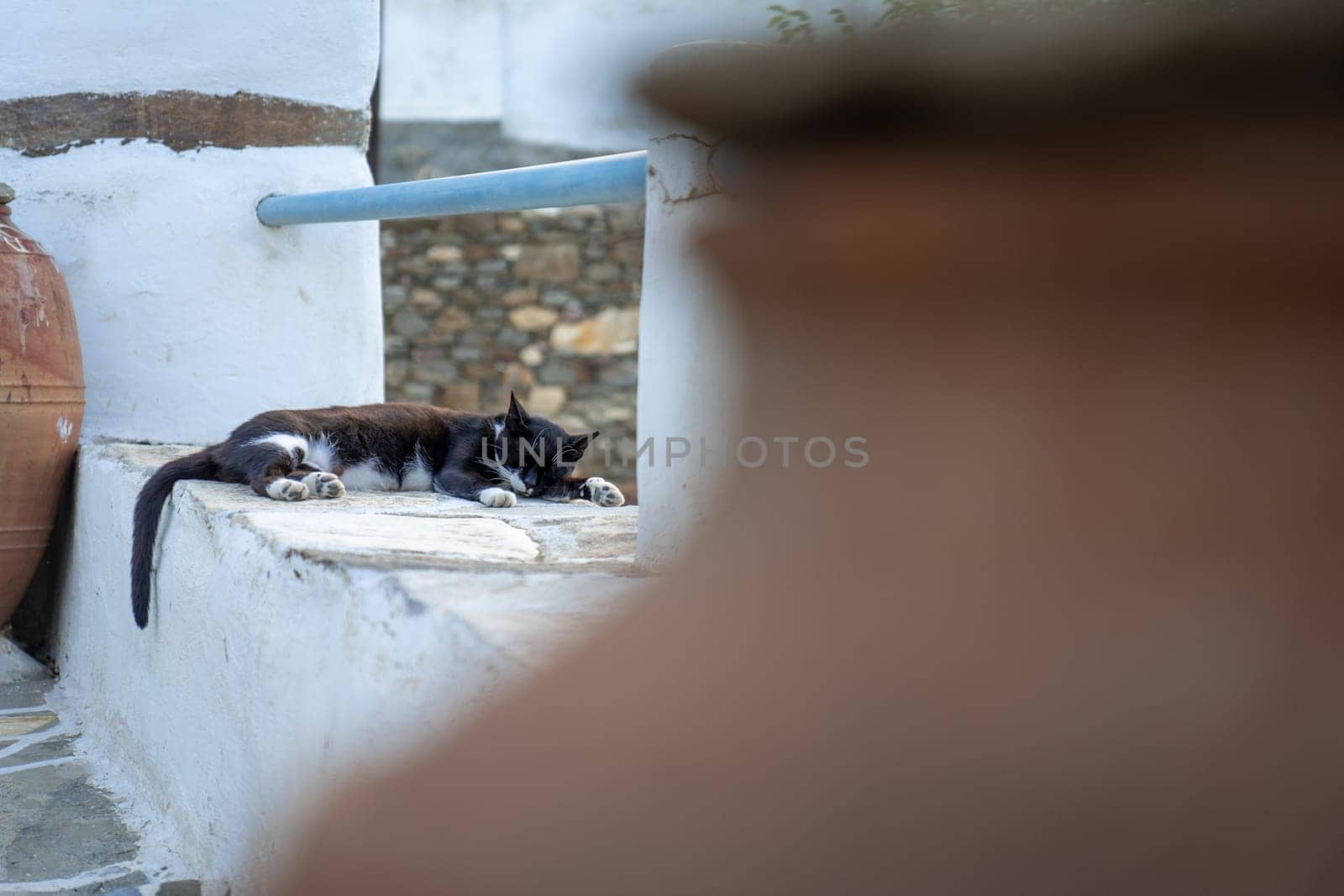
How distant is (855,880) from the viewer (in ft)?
2.87

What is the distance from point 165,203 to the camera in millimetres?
3455

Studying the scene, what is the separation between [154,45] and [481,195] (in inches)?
69.1

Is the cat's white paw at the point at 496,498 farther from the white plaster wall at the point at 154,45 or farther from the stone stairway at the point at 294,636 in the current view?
the white plaster wall at the point at 154,45

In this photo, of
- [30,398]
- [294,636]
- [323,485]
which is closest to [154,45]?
[30,398]

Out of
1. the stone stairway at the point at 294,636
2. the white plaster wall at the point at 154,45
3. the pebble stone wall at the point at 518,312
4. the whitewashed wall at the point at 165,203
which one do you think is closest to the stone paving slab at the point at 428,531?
the stone stairway at the point at 294,636

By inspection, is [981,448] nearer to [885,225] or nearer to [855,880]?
[885,225]

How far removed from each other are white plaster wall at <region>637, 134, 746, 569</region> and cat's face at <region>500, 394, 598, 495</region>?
1915mm

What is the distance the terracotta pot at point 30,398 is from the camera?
9.93ft

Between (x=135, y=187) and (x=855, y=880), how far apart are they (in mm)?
3344

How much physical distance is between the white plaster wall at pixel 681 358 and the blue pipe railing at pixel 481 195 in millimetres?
392

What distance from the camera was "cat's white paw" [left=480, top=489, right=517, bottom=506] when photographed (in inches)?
115

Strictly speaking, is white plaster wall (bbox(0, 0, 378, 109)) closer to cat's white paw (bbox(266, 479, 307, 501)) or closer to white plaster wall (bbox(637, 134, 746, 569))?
cat's white paw (bbox(266, 479, 307, 501))

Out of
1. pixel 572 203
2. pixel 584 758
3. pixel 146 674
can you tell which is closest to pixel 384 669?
pixel 584 758

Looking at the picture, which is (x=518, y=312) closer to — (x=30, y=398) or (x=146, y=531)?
(x=30, y=398)
